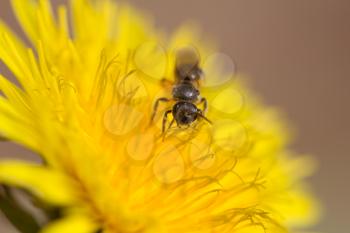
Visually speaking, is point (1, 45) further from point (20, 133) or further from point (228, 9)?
point (228, 9)

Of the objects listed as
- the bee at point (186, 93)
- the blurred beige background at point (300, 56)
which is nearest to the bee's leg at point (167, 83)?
the bee at point (186, 93)

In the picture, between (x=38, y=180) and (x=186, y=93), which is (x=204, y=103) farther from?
(x=38, y=180)

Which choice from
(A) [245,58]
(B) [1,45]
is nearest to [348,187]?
(A) [245,58]

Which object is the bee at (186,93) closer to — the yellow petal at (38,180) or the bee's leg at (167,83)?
the bee's leg at (167,83)

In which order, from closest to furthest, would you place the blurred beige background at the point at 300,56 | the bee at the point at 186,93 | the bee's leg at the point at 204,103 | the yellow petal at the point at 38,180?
the yellow petal at the point at 38,180
the bee at the point at 186,93
the bee's leg at the point at 204,103
the blurred beige background at the point at 300,56

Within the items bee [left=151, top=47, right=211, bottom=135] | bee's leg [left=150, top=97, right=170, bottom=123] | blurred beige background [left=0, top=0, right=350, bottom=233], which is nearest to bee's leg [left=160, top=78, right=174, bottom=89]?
bee [left=151, top=47, right=211, bottom=135]

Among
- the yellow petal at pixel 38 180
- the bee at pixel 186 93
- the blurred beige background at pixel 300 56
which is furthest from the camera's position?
the blurred beige background at pixel 300 56

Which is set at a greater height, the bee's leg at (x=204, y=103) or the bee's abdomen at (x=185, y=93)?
the bee's leg at (x=204, y=103)

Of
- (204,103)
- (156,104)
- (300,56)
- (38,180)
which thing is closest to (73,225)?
(38,180)
